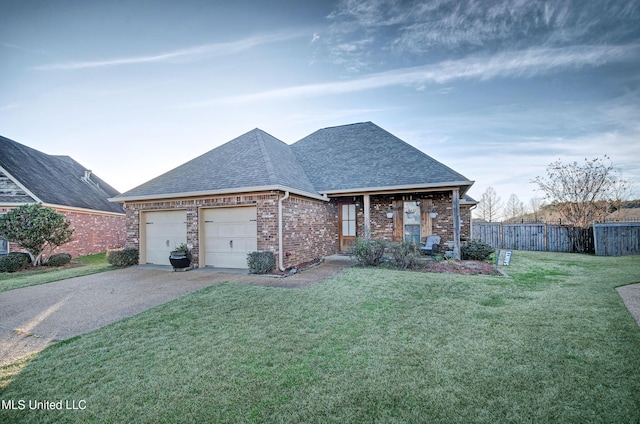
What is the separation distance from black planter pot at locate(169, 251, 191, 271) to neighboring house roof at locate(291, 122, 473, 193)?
5642 mm

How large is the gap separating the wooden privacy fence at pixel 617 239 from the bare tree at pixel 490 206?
64.2ft

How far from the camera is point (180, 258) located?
890cm

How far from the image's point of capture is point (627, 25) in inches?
305

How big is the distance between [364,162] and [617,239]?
1221 cm

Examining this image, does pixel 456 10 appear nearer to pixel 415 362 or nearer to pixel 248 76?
pixel 248 76

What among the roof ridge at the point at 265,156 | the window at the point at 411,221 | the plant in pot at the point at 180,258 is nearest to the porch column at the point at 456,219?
the window at the point at 411,221

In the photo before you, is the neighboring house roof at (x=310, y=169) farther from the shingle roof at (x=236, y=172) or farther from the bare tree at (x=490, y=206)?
the bare tree at (x=490, y=206)

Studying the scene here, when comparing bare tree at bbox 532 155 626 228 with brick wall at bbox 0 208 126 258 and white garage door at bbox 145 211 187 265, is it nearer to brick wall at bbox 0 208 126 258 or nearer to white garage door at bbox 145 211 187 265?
white garage door at bbox 145 211 187 265

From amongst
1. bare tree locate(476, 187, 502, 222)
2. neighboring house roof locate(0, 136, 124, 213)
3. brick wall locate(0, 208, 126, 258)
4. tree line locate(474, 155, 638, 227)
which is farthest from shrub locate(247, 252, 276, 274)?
bare tree locate(476, 187, 502, 222)

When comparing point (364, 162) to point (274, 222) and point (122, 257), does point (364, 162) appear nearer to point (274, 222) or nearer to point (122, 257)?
point (274, 222)

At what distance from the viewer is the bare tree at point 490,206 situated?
31406mm

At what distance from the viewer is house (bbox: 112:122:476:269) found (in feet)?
29.2

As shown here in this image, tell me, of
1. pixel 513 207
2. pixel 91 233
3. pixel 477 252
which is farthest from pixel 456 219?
pixel 513 207

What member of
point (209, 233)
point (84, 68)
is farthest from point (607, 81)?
point (84, 68)
